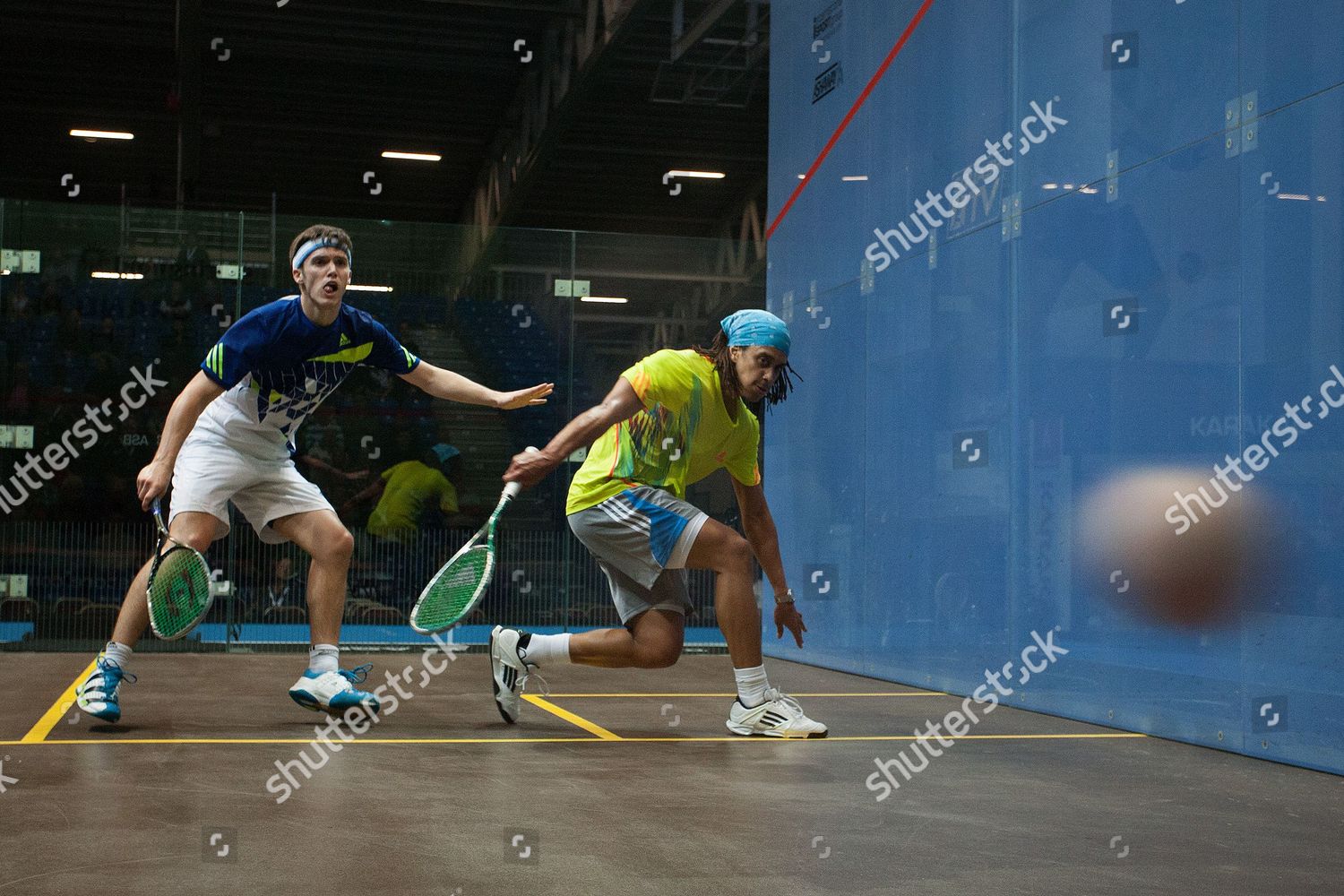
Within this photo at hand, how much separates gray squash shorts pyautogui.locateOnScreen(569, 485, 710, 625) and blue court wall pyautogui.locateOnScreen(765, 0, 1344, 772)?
4.06 ft

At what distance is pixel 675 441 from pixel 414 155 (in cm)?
1376

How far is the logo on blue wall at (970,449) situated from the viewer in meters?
5.07

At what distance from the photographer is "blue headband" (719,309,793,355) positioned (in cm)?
393

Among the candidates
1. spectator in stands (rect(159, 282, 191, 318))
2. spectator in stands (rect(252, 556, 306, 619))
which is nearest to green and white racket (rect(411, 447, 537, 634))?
spectator in stands (rect(252, 556, 306, 619))

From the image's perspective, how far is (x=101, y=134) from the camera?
53.2 ft

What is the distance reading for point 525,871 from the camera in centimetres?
227

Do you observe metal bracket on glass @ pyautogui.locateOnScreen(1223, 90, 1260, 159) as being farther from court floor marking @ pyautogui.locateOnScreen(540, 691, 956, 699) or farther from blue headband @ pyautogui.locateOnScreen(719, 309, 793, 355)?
court floor marking @ pyautogui.locateOnScreen(540, 691, 956, 699)

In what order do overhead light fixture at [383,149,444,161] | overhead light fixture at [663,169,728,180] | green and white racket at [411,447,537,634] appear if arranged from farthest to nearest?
overhead light fixture at [663,169,728,180] < overhead light fixture at [383,149,444,161] < green and white racket at [411,447,537,634]

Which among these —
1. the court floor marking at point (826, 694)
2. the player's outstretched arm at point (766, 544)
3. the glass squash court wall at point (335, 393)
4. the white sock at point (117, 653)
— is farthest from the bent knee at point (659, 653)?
the glass squash court wall at point (335, 393)

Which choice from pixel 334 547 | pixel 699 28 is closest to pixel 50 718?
pixel 334 547

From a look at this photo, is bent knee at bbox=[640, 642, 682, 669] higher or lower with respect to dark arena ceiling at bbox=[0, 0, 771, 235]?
lower

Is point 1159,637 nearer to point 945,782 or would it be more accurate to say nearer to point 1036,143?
point 945,782

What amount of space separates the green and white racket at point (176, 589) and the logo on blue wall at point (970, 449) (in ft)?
8.36

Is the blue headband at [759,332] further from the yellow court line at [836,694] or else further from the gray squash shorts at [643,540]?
the yellow court line at [836,694]
